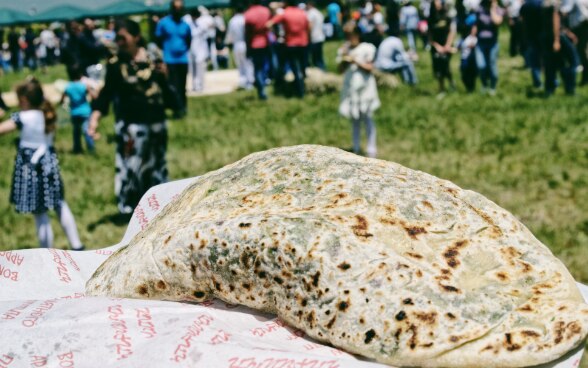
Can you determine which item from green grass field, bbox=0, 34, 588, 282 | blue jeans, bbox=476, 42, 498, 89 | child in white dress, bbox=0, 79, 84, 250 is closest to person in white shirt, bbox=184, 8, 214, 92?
green grass field, bbox=0, 34, 588, 282

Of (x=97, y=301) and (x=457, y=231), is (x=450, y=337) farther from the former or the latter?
(x=97, y=301)

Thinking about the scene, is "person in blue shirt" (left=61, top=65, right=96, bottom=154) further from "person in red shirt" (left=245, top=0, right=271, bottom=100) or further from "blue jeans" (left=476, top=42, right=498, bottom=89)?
"blue jeans" (left=476, top=42, right=498, bottom=89)

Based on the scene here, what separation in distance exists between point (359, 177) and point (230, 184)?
1.42 feet

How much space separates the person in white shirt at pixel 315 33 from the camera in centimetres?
1747

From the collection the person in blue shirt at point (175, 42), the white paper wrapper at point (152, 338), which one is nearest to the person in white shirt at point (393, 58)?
the person in blue shirt at point (175, 42)

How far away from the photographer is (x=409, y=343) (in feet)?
6.13

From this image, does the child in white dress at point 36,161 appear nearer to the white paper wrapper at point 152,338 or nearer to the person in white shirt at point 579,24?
the white paper wrapper at point 152,338

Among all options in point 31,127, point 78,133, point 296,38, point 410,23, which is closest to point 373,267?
point 31,127

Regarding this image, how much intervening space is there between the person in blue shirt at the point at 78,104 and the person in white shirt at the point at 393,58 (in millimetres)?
6577

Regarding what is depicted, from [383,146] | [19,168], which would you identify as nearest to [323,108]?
[383,146]

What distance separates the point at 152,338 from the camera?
202 cm

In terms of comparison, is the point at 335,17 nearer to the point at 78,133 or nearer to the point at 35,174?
the point at 78,133

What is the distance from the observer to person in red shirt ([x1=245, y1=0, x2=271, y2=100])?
1443cm

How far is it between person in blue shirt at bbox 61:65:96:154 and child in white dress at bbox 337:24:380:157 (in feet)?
12.4
